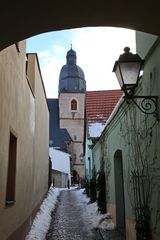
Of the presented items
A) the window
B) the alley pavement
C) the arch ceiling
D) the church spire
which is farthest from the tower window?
the arch ceiling

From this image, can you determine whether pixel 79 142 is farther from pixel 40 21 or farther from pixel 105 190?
pixel 40 21

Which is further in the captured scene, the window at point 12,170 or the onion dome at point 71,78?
the onion dome at point 71,78

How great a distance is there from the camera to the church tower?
59084 millimetres

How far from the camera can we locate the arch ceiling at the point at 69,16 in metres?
3.50

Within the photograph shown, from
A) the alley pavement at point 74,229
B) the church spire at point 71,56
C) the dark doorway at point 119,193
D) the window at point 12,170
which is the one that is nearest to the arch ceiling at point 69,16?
the window at point 12,170

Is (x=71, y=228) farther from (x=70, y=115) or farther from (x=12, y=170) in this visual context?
(x=70, y=115)

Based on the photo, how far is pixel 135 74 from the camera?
479cm

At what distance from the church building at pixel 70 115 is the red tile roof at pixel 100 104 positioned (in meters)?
39.0

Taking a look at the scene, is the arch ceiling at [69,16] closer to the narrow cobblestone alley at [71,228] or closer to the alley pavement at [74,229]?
the alley pavement at [74,229]

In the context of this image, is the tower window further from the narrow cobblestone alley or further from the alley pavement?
the alley pavement

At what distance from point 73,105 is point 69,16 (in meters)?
57.4

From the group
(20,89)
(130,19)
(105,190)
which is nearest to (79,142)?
(105,190)

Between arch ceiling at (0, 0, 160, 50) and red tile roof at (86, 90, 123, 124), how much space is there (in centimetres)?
1110

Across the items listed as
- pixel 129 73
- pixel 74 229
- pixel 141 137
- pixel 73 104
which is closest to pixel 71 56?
pixel 73 104
